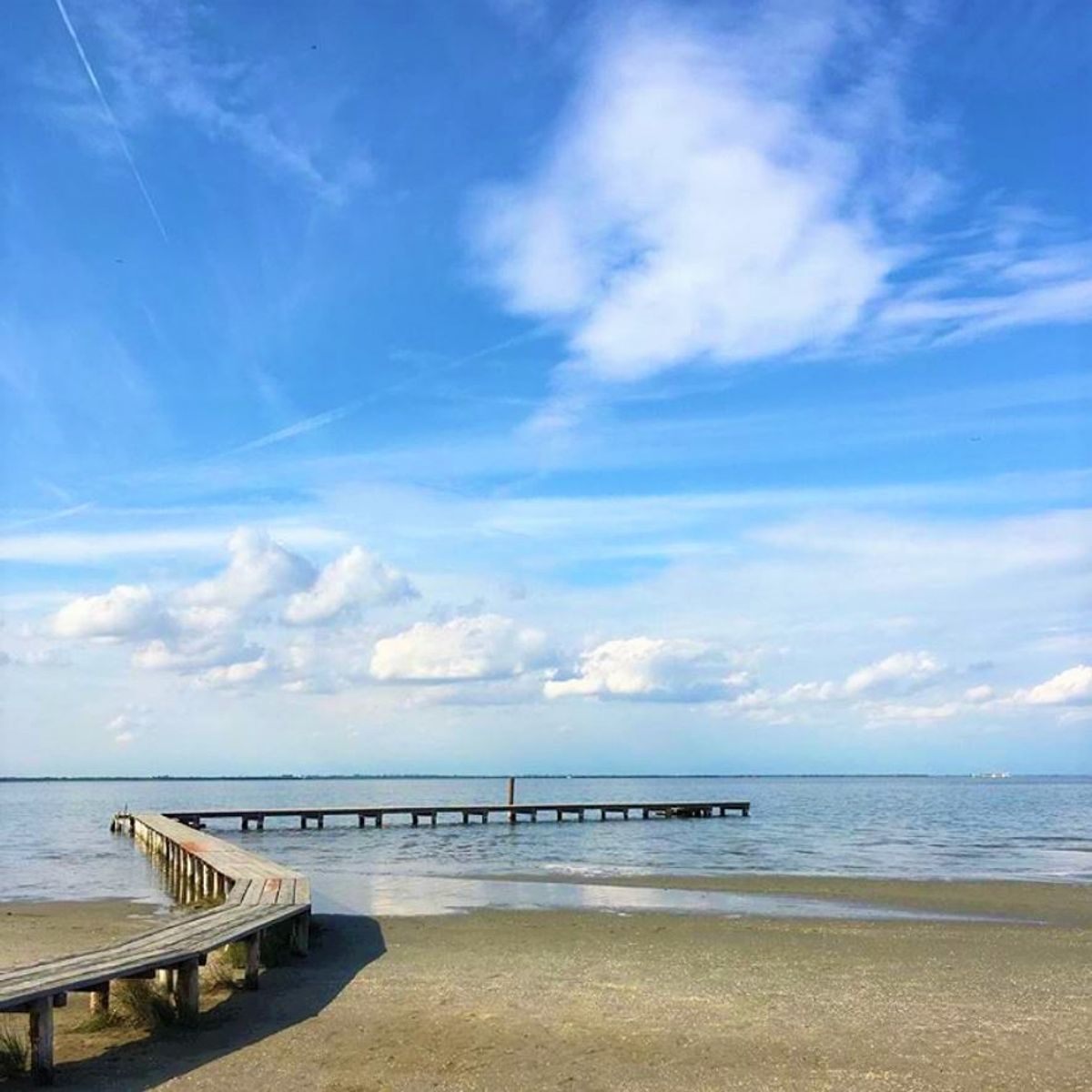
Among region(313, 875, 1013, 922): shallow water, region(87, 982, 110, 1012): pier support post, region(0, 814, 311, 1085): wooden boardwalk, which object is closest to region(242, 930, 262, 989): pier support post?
region(0, 814, 311, 1085): wooden boardwalk

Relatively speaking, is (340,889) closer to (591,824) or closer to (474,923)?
(474,923)

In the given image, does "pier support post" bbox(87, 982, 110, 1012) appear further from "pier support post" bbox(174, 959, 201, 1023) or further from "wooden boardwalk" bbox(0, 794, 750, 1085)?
"pier support post" bbox(174, 959, 201, 1023)

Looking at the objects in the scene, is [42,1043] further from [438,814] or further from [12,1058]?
[438,814]

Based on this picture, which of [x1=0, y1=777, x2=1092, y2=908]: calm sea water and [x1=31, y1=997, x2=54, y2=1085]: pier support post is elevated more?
[x1=31, y1=997, x2=54, y2=1085]: pier support post

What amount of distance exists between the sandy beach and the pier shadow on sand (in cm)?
3

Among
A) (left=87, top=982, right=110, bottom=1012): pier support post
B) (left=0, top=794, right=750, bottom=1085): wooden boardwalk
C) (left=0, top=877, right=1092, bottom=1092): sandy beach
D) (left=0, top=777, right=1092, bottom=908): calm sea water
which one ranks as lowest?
(left=0, top=777, right=1092, bottom=908): calm sea water

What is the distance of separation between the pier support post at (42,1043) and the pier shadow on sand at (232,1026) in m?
0.14

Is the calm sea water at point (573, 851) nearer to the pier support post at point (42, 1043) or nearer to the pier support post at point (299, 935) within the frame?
the pier support post at point (299, 935)

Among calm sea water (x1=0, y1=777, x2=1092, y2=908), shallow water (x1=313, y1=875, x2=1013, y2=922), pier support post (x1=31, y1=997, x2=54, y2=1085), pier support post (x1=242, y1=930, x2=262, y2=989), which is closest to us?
pier support post (x1=31, y1=997, x2=54, y2=1085)

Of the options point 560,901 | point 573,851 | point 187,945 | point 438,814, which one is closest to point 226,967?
point 187,945

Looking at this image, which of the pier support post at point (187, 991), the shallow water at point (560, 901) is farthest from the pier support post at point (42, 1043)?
the shallow water at point (560, 901)

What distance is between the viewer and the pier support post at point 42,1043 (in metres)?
8.27

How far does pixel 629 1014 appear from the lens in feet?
35.1

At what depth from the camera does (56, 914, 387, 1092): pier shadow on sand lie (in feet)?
28.0
